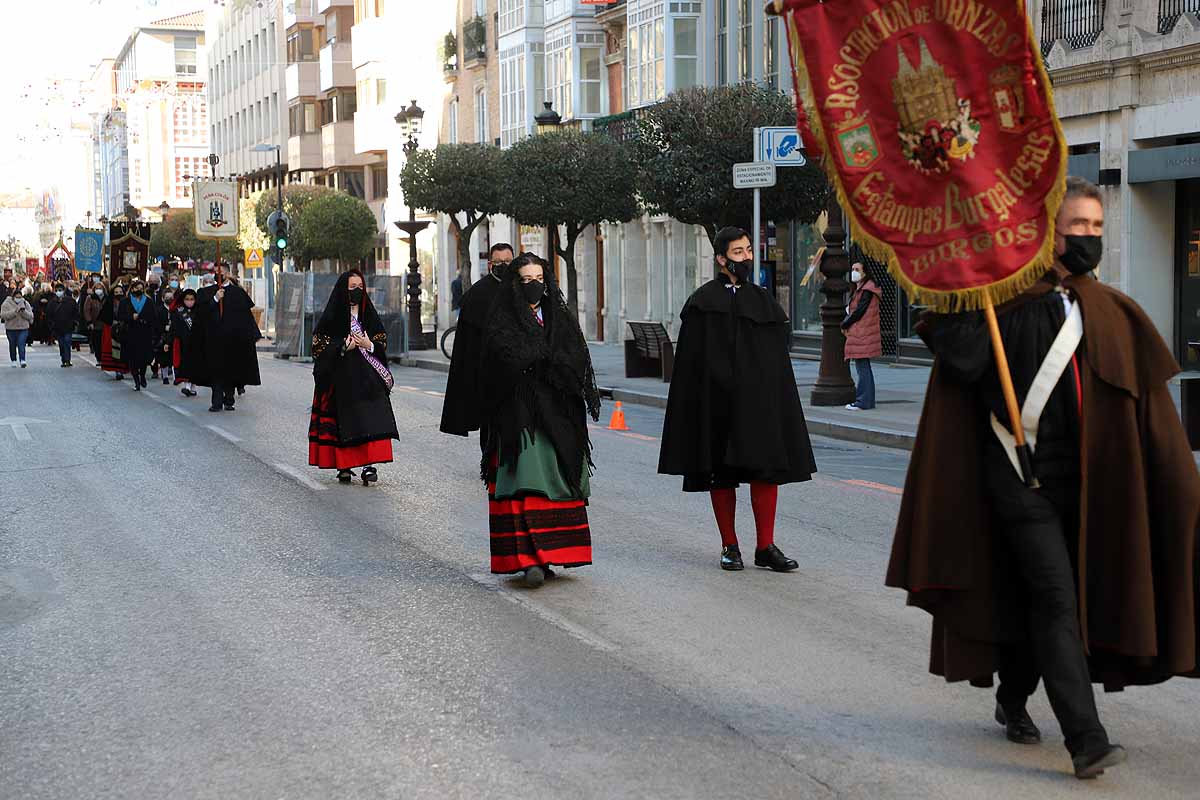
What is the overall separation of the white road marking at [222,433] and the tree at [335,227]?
137ft

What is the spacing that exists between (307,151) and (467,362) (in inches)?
2763

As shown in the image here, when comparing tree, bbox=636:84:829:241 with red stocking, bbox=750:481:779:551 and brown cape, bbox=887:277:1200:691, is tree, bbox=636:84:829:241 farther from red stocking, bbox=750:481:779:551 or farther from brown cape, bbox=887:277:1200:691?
brown cape, bbox=887:277:1200:691

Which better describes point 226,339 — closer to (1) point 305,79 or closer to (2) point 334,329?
(2) point 334,329

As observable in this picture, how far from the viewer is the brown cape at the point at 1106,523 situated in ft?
17.0

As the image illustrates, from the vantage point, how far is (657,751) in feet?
19.1

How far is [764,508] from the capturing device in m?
9.35

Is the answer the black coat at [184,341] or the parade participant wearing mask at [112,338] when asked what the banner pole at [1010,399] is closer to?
the black coat at [184,341]

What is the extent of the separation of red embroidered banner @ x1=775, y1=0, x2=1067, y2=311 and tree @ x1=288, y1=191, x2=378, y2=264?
185 ft

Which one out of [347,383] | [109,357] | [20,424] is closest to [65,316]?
[109,357]

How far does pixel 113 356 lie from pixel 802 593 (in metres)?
24.4

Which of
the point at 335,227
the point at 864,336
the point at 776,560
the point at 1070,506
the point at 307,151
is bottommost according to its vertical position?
the point at 776,560

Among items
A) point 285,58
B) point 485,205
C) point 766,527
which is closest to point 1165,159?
point 766,527

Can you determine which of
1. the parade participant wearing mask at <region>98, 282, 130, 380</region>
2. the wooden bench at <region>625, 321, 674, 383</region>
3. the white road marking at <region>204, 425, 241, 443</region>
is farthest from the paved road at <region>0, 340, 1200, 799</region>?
the parade participant wearing mask at <region>98, 282, 130, 380</region>

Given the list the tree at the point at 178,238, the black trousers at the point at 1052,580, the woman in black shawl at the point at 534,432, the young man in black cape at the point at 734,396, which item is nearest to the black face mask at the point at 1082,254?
the black trousers at the point at 1052,580
